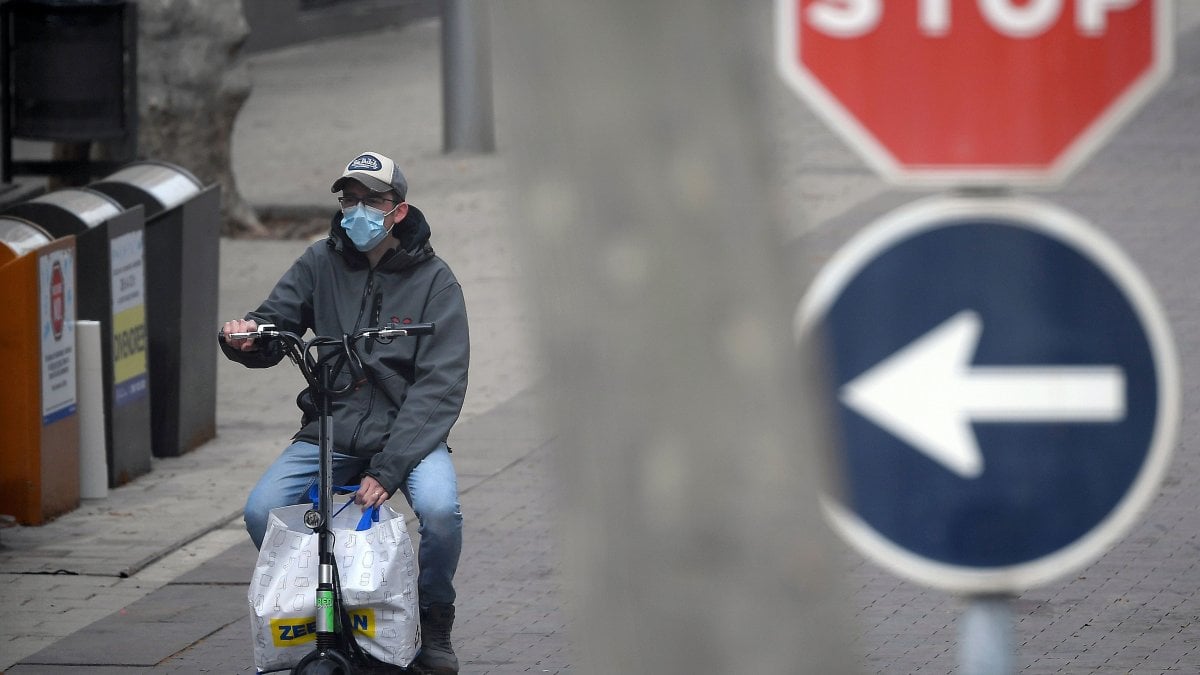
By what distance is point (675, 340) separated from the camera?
226 centimetres

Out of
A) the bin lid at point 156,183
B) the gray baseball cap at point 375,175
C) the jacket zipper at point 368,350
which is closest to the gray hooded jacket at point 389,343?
the jacket zipper at point 368,350

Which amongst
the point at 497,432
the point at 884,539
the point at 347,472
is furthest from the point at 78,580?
the point at 884,539

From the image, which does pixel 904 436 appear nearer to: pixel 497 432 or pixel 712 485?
pixel 712 485

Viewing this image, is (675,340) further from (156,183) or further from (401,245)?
(156,183)

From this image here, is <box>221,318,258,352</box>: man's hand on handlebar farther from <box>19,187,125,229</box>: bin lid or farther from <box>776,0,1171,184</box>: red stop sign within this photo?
<box>776,0,1171,184</box>: red stop sign

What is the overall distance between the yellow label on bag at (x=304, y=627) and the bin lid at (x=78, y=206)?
11.1ft

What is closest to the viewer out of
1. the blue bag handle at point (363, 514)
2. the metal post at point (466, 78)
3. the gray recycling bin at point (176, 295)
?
the blue bag handle at point (363, 514)

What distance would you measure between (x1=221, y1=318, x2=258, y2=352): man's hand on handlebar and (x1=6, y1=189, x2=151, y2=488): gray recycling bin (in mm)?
2888

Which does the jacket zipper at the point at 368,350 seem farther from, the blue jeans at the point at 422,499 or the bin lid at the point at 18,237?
the bin lid at the point at 18,237

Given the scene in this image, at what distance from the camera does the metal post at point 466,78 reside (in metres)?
17.5

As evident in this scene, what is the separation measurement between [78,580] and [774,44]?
218 inches

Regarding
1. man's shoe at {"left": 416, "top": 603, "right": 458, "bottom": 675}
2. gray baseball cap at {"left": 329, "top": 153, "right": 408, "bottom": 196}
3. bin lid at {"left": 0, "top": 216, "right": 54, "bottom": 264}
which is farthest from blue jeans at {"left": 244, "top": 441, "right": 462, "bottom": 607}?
bin lid at {"left": 0, "top": 216, "right": 54, "bottom": 264}

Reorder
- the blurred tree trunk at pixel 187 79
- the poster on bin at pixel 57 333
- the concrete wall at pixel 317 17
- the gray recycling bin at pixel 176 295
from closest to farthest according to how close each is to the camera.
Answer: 1. the poster on bin at pixel 57 333
2. the gray recycling bin at pixel 176 295
3. the blurred tree trunk at pixel 187 79
4. the concrete wall at pixel 317 17

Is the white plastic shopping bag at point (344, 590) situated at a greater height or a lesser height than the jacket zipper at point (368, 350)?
lesser
